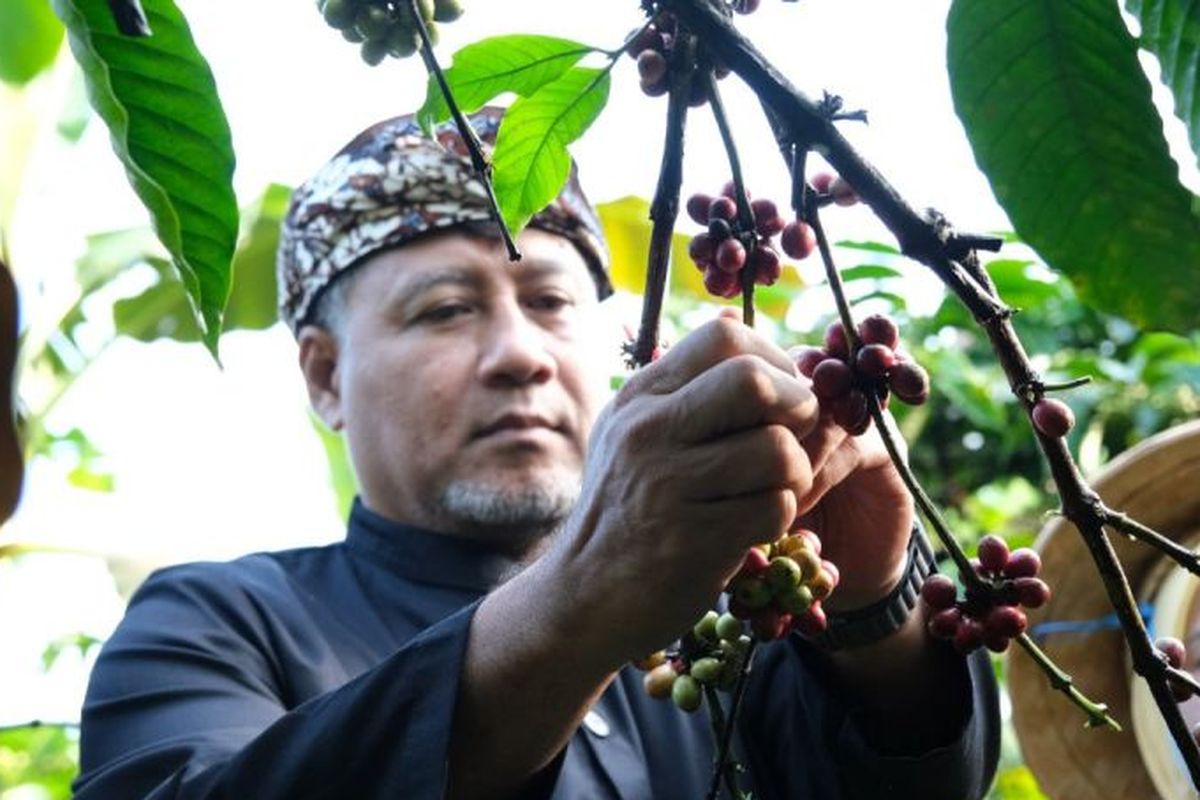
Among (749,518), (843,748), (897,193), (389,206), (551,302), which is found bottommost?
(843,748)

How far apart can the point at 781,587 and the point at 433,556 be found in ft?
3.44

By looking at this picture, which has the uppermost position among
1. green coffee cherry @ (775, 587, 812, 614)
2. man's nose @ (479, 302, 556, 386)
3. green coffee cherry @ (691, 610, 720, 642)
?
man's nose @ (479, 302, 556, 386)

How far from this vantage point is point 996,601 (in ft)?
2.77

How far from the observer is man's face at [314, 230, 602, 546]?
181cm

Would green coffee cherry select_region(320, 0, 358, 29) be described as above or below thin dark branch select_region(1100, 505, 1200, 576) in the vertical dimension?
above

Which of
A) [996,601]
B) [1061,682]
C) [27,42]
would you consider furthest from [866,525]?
[27,42]

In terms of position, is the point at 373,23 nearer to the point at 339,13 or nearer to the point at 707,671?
the point at 339,13

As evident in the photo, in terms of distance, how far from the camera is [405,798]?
0.94 metres

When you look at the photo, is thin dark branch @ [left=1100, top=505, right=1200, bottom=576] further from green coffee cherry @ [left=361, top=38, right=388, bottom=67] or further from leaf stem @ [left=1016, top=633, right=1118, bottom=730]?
green coffee cherry @ [left=361, top=38, right=388, bottom=67]

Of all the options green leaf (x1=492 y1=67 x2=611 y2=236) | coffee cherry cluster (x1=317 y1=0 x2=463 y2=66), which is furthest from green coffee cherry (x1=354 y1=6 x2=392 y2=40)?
green leaf (x1=492 y1=67 x2=611 y2=236)

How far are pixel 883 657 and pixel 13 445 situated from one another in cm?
74

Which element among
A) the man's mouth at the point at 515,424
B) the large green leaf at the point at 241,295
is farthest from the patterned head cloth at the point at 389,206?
the large green leaf at the point at 241,295

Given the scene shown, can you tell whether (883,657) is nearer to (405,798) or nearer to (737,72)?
(405,798)

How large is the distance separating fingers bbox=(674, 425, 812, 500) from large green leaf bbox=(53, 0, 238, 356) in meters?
0.28
